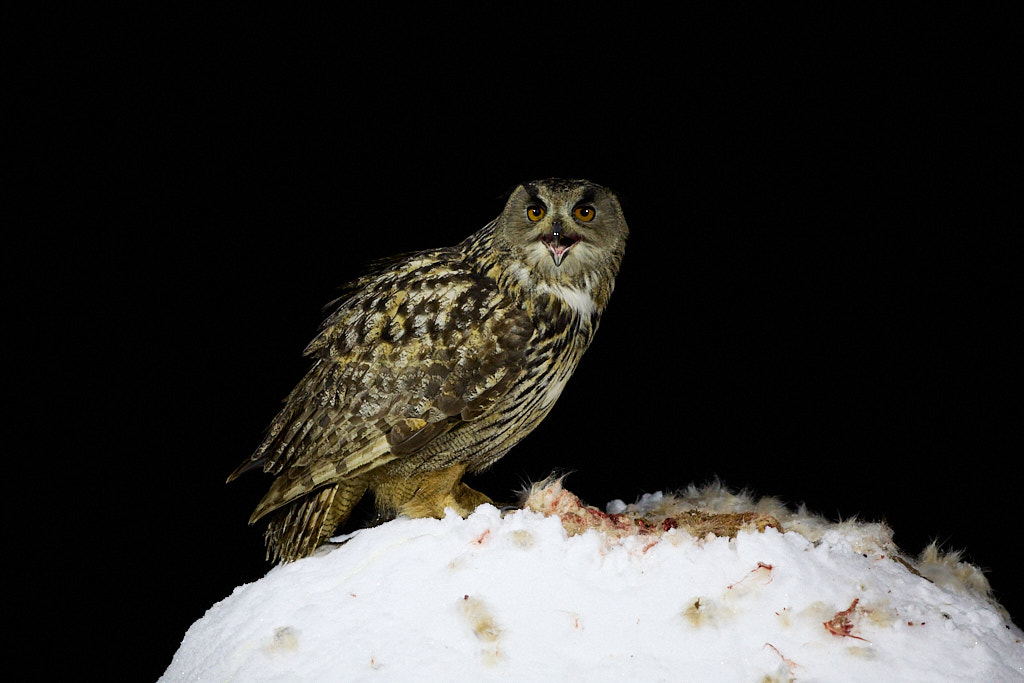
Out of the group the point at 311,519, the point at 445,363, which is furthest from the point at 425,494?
the point at 445,363

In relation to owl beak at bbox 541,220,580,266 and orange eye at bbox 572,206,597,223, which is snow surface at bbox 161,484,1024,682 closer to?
owl beak at bbox 541,220,580,266

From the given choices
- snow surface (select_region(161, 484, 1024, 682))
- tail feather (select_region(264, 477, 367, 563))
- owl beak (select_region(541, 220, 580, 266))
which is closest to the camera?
snow surface (select_region(161, 484, 1024, 682))

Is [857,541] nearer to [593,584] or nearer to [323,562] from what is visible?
[593,584]

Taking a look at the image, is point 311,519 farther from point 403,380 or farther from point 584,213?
point 584,213

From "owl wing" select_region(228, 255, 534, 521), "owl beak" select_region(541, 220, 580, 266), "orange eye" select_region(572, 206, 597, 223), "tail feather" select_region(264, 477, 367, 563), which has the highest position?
"orange eye" select_region(572, 206, 597, 223)

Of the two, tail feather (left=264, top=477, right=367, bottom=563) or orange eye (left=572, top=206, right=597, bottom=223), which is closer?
orange eye (left=572, top=206, right=597, bottom=223)

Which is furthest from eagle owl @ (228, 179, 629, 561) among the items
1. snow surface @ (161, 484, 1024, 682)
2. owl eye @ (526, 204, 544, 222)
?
snow surface @ (161, 484, 1024, 682)

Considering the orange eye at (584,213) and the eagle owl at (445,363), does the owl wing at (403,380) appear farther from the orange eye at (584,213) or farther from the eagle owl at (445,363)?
the orange eye at (584,213)

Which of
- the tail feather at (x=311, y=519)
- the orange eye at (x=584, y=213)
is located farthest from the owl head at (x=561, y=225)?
the tail feather at (x=311, y=519)
